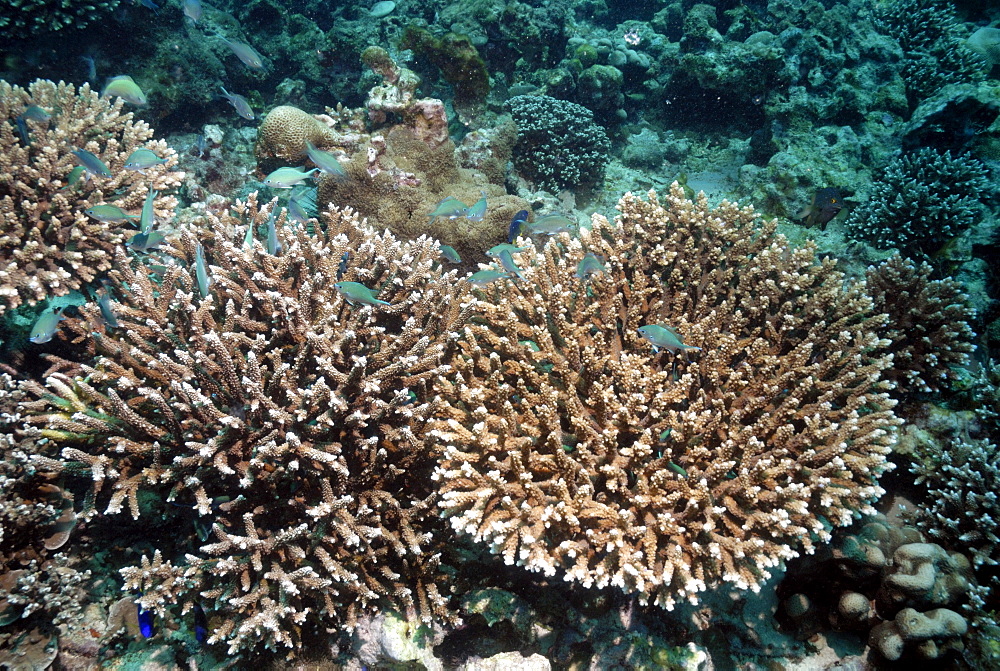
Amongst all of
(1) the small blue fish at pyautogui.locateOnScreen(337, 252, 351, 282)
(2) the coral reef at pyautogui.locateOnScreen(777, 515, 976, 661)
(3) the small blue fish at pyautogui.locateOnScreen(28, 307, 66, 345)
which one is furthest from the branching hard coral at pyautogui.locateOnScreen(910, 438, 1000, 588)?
(3) the small blue fish at pyautogui.locateOnScreen(28, 307, 66, 345)

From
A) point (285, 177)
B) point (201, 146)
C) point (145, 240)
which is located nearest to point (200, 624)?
point (145, 240)

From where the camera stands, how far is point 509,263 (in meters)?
3.61

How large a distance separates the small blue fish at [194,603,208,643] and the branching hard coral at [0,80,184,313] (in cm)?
257

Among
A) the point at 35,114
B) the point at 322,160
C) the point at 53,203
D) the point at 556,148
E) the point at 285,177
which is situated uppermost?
the point at 556,148

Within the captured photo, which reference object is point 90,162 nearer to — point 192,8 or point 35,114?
point 35,114

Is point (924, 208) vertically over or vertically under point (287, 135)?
under

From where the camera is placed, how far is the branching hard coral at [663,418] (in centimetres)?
250

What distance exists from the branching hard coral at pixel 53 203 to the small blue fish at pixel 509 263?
3228mm

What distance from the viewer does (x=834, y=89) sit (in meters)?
9.89

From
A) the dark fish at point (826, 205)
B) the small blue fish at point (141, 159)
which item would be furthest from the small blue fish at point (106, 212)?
the dark fish at point (826, 205)

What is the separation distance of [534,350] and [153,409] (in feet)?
8.25

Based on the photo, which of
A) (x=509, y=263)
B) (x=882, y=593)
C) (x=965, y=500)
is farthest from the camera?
(x=509, y=263)

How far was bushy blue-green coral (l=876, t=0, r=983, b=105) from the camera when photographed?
8.95 m

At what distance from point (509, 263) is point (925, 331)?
3.54m
